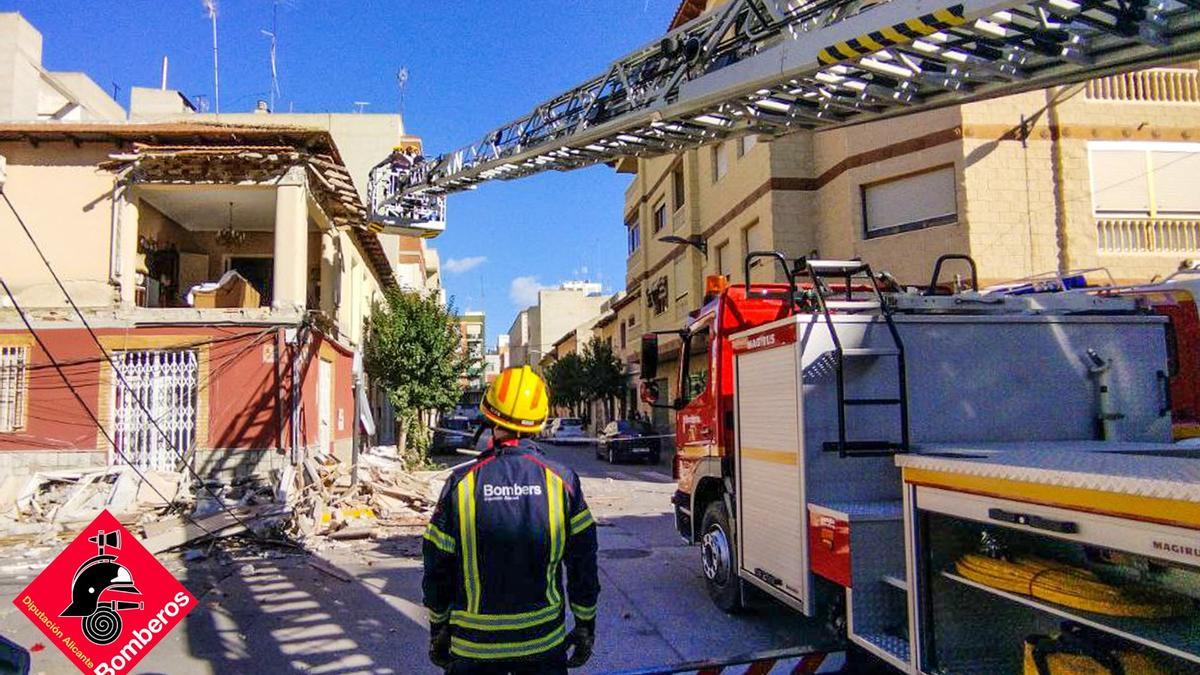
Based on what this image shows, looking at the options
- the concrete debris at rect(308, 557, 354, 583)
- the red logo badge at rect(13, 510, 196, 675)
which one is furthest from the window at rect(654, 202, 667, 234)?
the red logo badge at rect(13, 510, 196, 675)

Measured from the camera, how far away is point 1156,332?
4.89m

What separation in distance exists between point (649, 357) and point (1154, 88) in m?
12.9

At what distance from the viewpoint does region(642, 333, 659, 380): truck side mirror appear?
699 cm

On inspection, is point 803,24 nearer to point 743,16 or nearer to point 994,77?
point 743,16

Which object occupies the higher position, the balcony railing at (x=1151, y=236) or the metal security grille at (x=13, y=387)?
the balcony railing at (x=1151, y=236)

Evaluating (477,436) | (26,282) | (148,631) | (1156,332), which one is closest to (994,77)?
(1156,332)

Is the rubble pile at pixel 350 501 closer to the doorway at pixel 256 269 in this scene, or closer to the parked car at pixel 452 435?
the doorway at pixel 256 269

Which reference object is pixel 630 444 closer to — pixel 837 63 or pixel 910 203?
pixel 910 203

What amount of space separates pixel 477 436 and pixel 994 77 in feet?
17.2

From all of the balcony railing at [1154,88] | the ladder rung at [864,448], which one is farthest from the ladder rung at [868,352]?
the balcony railing at [1154,88]

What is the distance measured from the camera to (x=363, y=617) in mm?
6707

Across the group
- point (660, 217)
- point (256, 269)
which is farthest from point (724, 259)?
point (256, 269)

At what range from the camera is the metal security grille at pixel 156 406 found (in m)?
12.9

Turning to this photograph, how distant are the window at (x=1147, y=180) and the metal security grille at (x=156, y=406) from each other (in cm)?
1665
